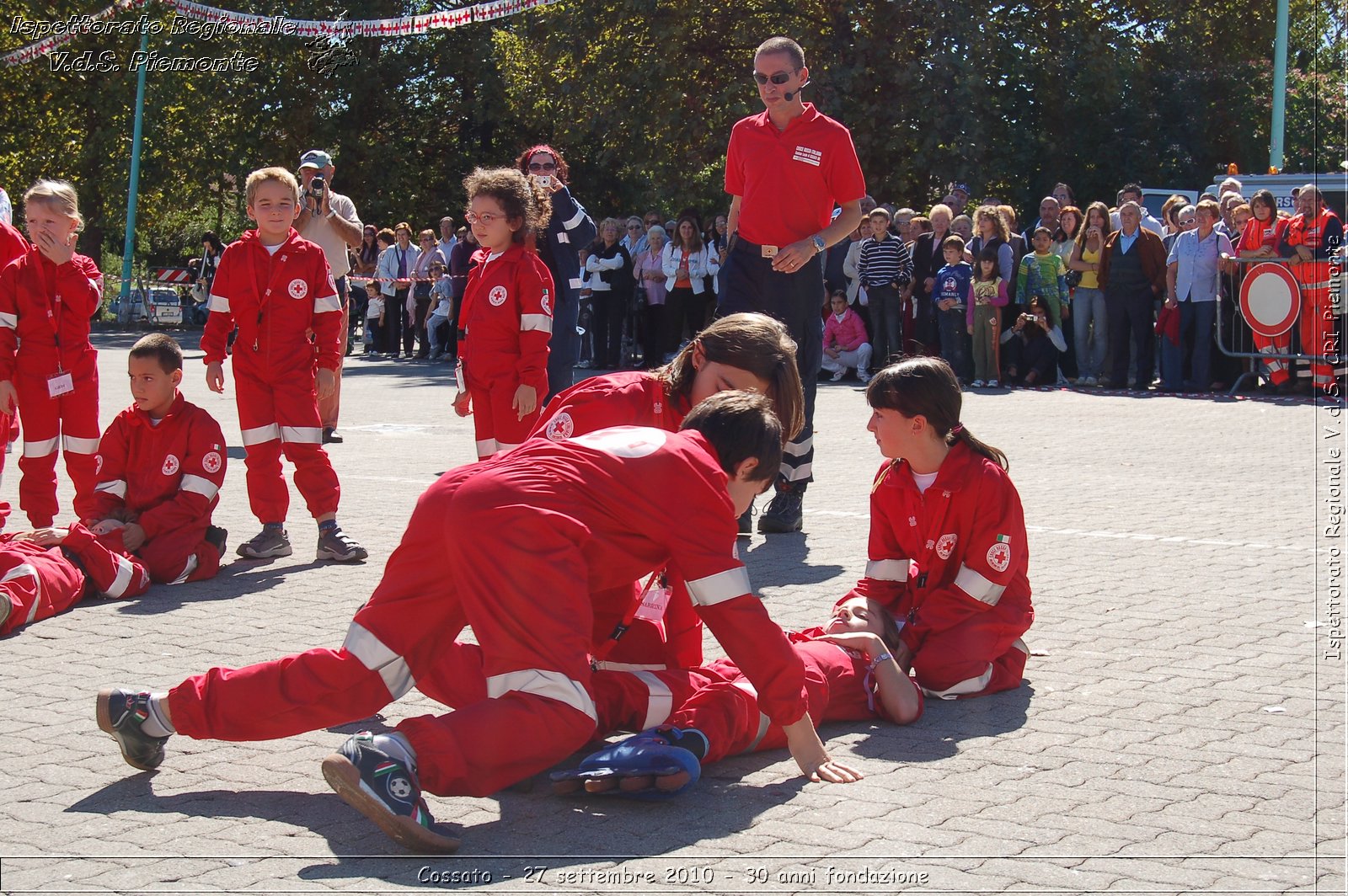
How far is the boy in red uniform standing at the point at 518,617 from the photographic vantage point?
348 centimetres

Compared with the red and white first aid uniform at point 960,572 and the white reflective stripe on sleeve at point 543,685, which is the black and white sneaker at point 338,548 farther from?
the white reflective stripe on sleeve at point 543,685

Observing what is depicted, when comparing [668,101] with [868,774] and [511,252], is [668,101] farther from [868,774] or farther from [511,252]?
[868,774]

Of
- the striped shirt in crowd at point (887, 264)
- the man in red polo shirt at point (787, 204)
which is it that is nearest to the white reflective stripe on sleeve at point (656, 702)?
the man in red polo shirt at point (787, 204)

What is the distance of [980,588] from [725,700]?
1114 mm

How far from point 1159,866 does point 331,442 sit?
9658mm

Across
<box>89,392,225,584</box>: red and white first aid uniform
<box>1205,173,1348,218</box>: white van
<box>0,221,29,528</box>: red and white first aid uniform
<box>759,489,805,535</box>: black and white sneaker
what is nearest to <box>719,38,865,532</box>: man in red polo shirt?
<box>759,489,805,535</box>: black and white sneaker

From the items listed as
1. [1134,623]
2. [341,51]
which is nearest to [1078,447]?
[1134,623]

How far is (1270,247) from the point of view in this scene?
1457 centimetres

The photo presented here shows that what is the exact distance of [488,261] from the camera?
7.25 m

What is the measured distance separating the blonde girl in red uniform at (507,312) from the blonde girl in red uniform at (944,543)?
8.20 ft

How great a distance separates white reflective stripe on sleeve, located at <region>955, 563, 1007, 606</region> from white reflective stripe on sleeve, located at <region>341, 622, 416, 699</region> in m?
1.93

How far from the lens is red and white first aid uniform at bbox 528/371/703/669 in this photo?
4.47m

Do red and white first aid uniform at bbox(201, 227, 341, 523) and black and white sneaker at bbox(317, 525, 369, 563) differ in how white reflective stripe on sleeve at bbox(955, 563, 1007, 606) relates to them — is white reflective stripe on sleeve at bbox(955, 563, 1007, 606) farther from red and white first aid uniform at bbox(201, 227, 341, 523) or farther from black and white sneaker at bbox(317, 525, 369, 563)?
red and white first aid uniform at bbox(201, 227, 341, 523)

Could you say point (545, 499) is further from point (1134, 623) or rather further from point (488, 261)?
point (488, 261)
